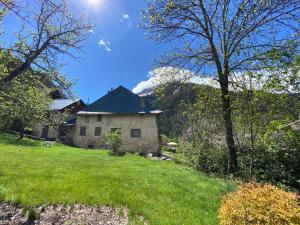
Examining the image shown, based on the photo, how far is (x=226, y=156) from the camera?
43.0 ft

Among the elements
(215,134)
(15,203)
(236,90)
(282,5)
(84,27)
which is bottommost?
(15,203)

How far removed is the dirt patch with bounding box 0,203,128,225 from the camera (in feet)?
17.6

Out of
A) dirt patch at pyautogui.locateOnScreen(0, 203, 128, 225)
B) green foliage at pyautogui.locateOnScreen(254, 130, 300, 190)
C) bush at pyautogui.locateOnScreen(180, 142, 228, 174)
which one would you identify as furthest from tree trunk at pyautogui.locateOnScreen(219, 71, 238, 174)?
dirt patch at pyautogui.locateOnScreen(0, 203, 128, 225)

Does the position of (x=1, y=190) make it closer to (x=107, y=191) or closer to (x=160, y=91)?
(x=107, y=191)

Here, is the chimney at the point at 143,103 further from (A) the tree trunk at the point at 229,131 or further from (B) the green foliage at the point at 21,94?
(B) the green foliage at the point at 21,94

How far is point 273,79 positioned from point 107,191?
24.0 feet

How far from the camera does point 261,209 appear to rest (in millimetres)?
4160

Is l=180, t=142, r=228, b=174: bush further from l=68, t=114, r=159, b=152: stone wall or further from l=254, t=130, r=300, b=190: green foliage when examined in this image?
l=68, t=114, r=159, b=152: stone wall

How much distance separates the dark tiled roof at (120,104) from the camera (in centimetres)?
3017

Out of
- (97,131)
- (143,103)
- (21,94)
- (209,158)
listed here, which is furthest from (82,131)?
(21,94)

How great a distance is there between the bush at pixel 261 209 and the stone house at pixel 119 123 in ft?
77.8

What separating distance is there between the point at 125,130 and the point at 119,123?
3.96ft

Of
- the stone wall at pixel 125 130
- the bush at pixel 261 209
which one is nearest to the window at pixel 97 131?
the stone wall at pixel 125 130

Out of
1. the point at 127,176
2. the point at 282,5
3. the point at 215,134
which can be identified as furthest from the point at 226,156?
the point at 282,5
